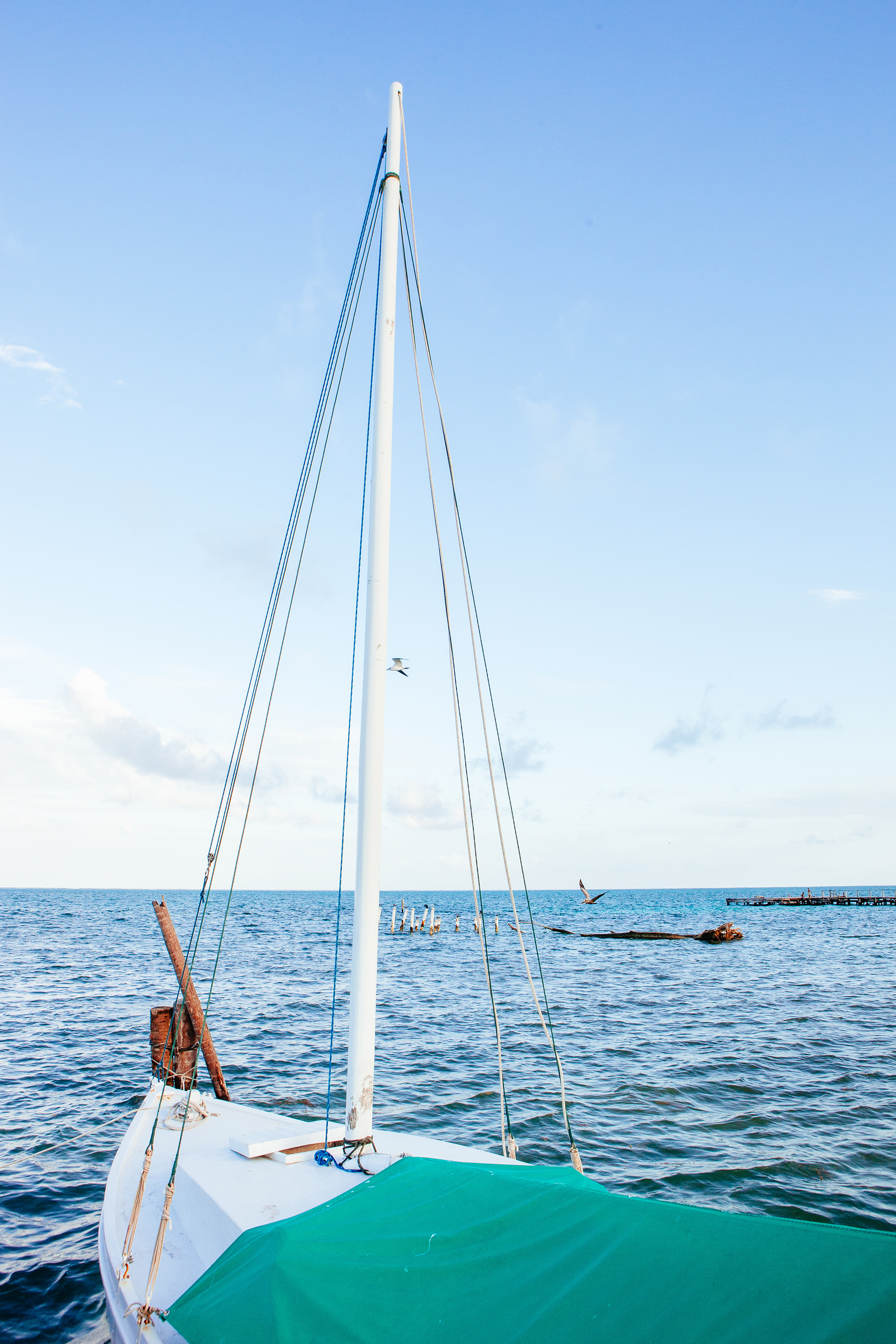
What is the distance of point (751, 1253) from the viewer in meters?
4.07

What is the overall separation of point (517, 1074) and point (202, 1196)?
1440 centimetres

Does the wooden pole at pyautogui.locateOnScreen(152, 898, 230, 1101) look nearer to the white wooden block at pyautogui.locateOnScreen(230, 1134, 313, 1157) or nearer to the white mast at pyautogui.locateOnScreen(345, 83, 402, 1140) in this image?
the white wooden block at pyautogui.locateOnScreen(230, 1134, 313, 1157)

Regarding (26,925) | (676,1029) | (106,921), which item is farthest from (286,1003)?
(106,921)

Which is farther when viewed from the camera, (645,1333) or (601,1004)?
(601,1004)

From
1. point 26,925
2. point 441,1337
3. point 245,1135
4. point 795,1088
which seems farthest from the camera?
point 26,925

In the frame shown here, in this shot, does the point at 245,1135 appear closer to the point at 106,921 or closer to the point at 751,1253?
the point at 751,1253

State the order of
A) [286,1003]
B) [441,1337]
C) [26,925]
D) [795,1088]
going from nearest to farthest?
1. [441,1337]
2. [795,1088]
3. [286,1003]
4. [26,925]

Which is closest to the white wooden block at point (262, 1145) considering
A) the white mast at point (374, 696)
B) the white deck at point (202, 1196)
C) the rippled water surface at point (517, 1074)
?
the white deck at point (202, 1196)

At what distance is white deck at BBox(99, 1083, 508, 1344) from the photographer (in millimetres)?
6406

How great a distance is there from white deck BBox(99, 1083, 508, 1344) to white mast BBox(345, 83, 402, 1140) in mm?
716

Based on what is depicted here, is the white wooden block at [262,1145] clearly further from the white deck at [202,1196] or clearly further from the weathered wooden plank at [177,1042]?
the weathered wooden plank at [177,1042]

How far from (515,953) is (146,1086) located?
137 ft

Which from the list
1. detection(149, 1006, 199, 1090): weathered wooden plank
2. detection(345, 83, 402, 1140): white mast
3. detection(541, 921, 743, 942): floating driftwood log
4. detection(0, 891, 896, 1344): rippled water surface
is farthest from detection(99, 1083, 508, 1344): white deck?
detection(541, 921, 743, 942): floating driftwood log

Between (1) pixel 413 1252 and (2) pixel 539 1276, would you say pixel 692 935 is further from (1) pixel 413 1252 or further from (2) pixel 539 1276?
(2) pixel 539 1276
